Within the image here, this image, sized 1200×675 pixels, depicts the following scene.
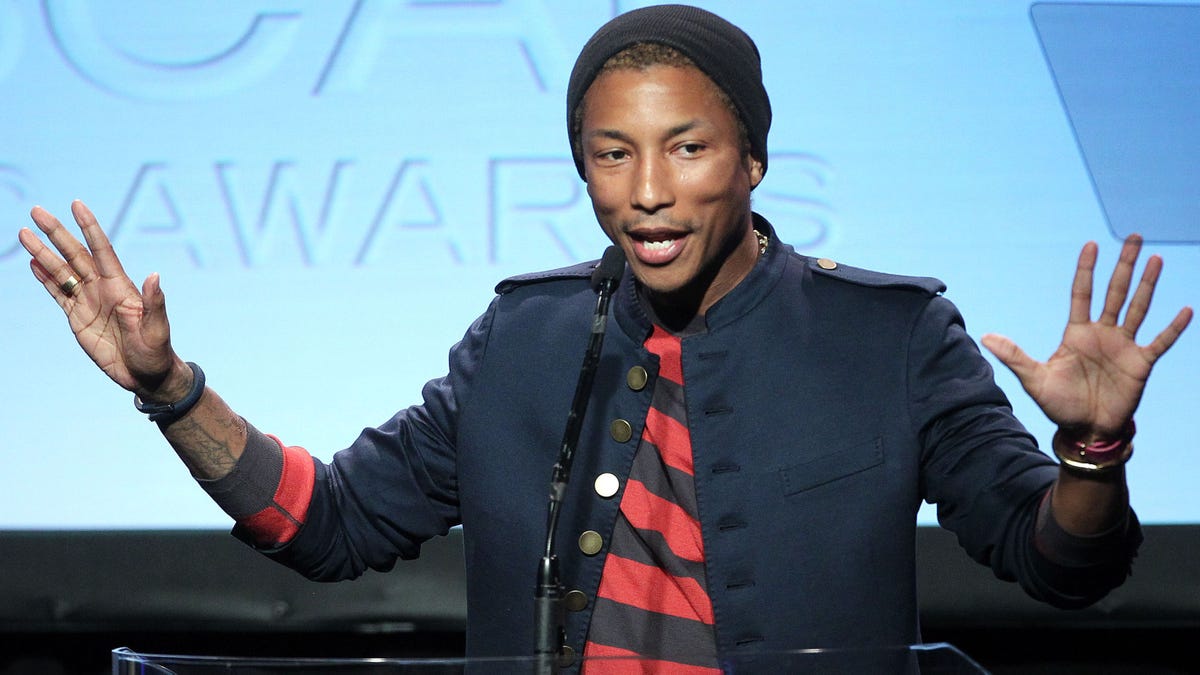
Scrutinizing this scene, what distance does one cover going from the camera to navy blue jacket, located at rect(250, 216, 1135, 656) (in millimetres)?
1634

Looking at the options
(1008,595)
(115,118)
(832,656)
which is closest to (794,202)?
(1008,595)

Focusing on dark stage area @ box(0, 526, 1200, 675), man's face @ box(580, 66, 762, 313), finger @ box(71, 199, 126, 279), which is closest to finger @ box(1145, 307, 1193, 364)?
man's face @ box(580, 66, 762, 313)

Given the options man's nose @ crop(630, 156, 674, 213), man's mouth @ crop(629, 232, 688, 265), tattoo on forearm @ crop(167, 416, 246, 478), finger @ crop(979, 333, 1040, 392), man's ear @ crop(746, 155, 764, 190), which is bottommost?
finger @ crop(979, 333, 1040, 392)

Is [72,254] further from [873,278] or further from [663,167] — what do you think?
[873,278]

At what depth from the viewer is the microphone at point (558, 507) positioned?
4.17 ft

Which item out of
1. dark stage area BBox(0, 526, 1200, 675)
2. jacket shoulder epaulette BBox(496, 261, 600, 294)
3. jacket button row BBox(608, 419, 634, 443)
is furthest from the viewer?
dark stage area BBox(0, 526, 1200, 675)

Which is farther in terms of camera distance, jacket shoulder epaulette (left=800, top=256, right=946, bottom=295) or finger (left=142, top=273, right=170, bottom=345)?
jacket shoulder epaulette (left=800, top=256, right=946, bottom=295)

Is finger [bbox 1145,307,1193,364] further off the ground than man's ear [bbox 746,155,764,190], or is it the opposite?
man's ear [bbox 746,155,764,190]

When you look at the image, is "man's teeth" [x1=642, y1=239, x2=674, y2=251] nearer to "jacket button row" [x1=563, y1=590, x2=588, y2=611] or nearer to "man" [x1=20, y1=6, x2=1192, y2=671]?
"man" [x1=20, y1=6, x2=1192, y2=671]

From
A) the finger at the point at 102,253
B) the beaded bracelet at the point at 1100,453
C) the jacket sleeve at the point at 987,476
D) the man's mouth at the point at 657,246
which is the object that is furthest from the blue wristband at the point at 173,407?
the beaded bracelet at the point at 1100,453

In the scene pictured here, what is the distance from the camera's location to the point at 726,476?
5.52 ft

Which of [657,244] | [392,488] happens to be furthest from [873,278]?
[392,488]

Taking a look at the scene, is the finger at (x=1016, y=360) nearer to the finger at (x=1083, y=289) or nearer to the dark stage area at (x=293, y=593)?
the finger at (x=1083, y=289)

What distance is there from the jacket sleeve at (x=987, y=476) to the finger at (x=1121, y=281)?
0.22 meters
